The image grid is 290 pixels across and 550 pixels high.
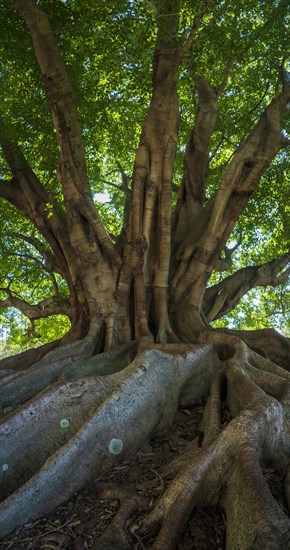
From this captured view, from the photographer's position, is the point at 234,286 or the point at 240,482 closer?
the point at 240,482

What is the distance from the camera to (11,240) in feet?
42.1

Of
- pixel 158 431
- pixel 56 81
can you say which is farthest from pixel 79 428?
pixel 56 81

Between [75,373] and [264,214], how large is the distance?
23.4ft

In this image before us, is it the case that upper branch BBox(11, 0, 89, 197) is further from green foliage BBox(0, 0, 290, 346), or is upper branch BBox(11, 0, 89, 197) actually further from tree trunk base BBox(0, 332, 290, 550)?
tree trunk base BBox(0, 332, 290, 550)

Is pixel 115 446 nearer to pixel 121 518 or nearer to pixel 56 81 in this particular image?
pixel 121 518

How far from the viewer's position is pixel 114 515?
297cm

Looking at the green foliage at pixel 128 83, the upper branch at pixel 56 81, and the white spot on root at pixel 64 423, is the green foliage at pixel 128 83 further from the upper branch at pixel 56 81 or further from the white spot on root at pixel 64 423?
the white spot on root at pixel 64 423

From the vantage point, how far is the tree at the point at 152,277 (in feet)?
10.3

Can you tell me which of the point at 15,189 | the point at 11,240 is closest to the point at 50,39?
the point at 15,189

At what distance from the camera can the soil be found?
2.71 m

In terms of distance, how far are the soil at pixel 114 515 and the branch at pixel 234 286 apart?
18.5ft

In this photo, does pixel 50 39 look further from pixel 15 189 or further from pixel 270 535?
pixel 270 535

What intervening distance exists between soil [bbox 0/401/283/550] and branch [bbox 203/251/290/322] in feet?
18.5

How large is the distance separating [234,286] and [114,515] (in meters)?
7.31
